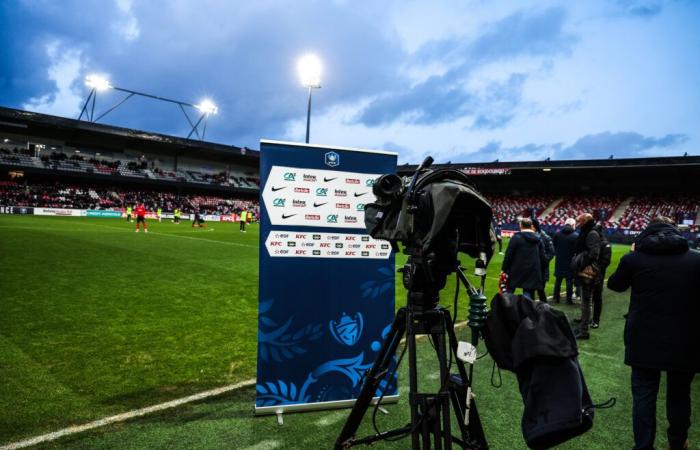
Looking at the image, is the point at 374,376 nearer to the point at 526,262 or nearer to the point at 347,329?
the point at 347,329

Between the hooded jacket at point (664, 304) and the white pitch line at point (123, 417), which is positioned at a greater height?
the hooded jacket at point (664, 304)

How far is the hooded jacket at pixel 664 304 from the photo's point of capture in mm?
3010

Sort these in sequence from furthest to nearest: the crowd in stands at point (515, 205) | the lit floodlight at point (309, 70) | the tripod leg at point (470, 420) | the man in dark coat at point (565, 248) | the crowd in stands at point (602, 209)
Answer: the crowd in stands at point (515, 205) → the crowd in stands at point (602, 209) → the lit floodlight at point (309, 70) → the man in dark coat at point (565, 248) → the tripod leg at point (470, 420)

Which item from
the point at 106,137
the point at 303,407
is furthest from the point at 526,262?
the point at 106,137

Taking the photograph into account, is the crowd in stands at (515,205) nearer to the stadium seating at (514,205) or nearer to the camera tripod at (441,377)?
the stadium seating at (514,205)

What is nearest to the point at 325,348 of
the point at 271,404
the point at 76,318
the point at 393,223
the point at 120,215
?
the point at 271,404

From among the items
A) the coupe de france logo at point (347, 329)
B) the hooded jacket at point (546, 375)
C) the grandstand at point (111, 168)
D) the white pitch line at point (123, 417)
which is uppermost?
the grandstand at point (111, 168)

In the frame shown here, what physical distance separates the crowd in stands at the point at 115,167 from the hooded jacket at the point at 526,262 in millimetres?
47505

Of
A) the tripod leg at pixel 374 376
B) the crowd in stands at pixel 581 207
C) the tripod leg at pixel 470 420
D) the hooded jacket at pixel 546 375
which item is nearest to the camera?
the hooded jacket at pixel 546 375

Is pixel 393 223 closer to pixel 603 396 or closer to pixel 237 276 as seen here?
pixel 603 396

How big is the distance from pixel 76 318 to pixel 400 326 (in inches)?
229

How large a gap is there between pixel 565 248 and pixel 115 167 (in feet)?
176

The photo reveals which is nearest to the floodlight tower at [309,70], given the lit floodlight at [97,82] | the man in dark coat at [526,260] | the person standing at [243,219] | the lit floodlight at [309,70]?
the lit floodlight at [309,70]

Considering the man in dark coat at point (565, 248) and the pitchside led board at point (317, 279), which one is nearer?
the pitchside led board at point (317, 279)
